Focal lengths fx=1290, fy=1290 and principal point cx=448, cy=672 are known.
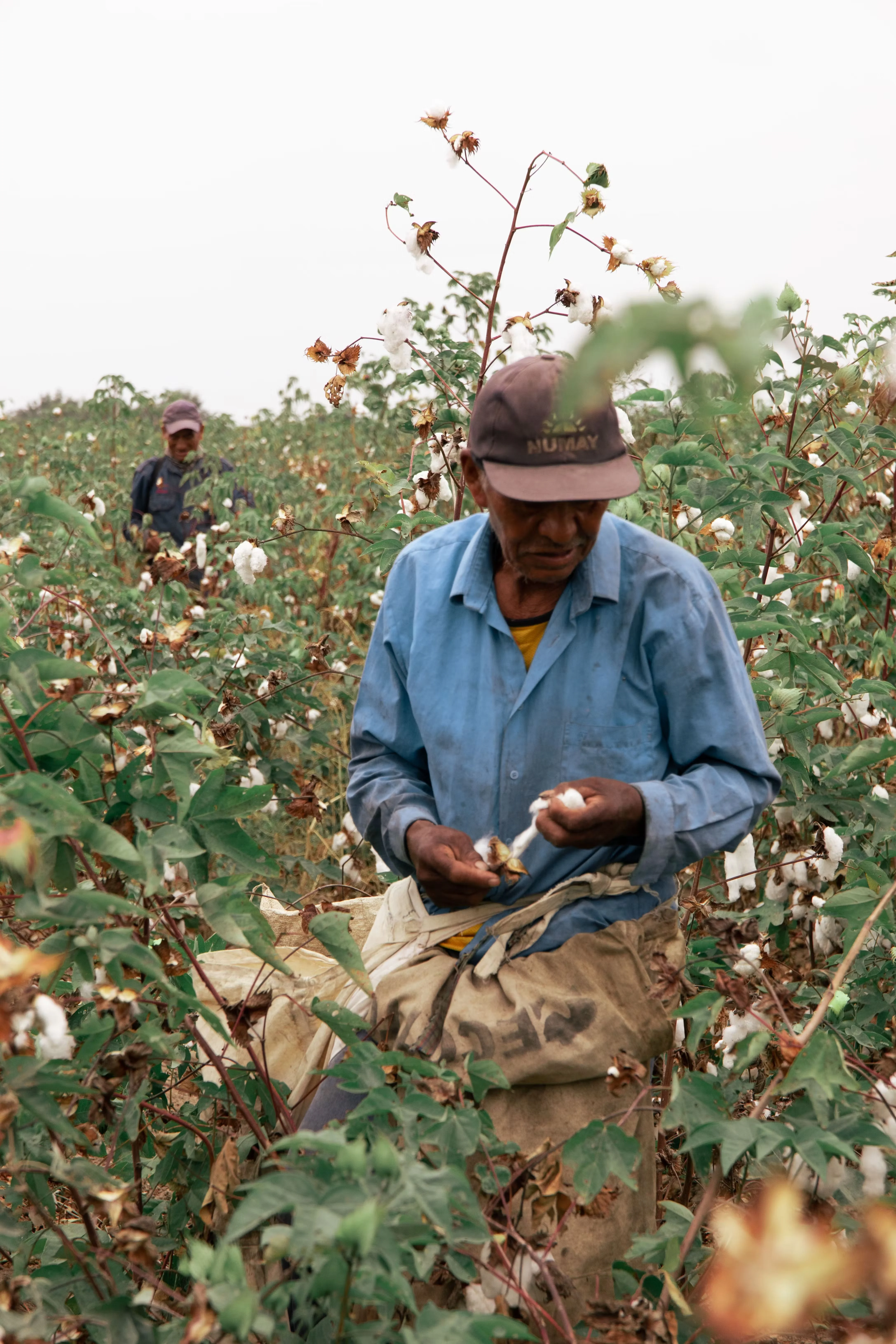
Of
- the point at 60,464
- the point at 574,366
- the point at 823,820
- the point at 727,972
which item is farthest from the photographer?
the point at 60,464

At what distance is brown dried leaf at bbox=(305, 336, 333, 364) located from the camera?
8.55 feet

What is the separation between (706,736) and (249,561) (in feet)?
4.99

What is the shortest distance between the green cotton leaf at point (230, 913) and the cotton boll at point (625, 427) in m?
0.82

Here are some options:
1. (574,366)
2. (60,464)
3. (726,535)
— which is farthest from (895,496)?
(60,464)

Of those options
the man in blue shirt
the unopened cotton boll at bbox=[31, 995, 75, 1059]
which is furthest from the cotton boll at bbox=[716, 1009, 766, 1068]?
the unopened cotton boll at bbox=[31, 995, 75, 1059]

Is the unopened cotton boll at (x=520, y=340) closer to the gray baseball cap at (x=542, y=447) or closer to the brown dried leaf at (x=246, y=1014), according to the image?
the gray baseball cap at (x=542, y=447)

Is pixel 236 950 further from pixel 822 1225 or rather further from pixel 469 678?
pixel 822 1225

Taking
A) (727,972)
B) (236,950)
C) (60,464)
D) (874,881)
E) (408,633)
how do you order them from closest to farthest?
(727,972) < (874,881) < (408,633) < (236,950) < (60,464)

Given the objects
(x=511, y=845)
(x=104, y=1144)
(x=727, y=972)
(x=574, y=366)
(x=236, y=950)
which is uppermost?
(x=574, y=366)

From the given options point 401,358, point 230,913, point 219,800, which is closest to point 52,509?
point 219,800

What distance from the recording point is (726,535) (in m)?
2.54

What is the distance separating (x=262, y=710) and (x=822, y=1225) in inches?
81.8

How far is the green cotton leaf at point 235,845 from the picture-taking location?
1.43 metres

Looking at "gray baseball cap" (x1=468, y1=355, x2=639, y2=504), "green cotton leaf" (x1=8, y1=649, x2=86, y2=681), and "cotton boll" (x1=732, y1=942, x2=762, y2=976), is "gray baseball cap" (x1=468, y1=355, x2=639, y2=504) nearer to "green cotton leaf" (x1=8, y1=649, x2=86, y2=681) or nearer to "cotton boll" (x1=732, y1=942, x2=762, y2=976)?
"green cotton leaf" (x1=8, y1=649, x2=86, y2=681)
